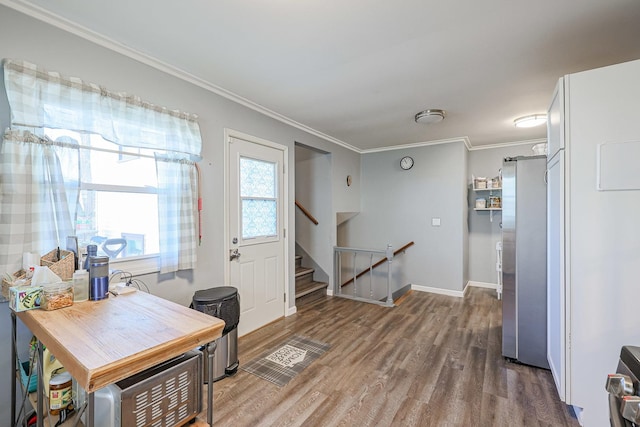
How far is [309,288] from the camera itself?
4262 millimetres

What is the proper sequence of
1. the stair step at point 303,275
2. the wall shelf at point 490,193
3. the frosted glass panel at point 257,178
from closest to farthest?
the frosted glass panel at point 257,178, the stair step at point 303,275, the wall shelf at point 490,193

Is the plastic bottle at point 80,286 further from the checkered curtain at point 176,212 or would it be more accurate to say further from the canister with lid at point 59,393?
the checkered curtain at point 176,212

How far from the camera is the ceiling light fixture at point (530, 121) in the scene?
3260mm

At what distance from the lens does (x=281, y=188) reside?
3.44m

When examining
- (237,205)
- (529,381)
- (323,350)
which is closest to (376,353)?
(323,350)

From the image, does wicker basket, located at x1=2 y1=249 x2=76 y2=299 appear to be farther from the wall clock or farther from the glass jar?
the wall clock

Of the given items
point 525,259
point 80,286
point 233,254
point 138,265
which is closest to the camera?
point 80,286

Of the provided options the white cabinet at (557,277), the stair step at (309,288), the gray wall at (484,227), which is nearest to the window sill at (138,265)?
the stair step at (309,288)

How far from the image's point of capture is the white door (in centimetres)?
287

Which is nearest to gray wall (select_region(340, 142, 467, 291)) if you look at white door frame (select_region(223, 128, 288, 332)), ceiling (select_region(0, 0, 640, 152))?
ceiling (select_region(0, 0, 640, 152))

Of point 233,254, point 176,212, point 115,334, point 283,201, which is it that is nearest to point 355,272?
point 283,201

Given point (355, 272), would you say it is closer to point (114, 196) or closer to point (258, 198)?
point (258, 198)

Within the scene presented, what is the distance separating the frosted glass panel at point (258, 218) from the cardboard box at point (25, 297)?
178 cm

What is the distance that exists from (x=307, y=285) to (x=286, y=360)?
→ 1891mm
